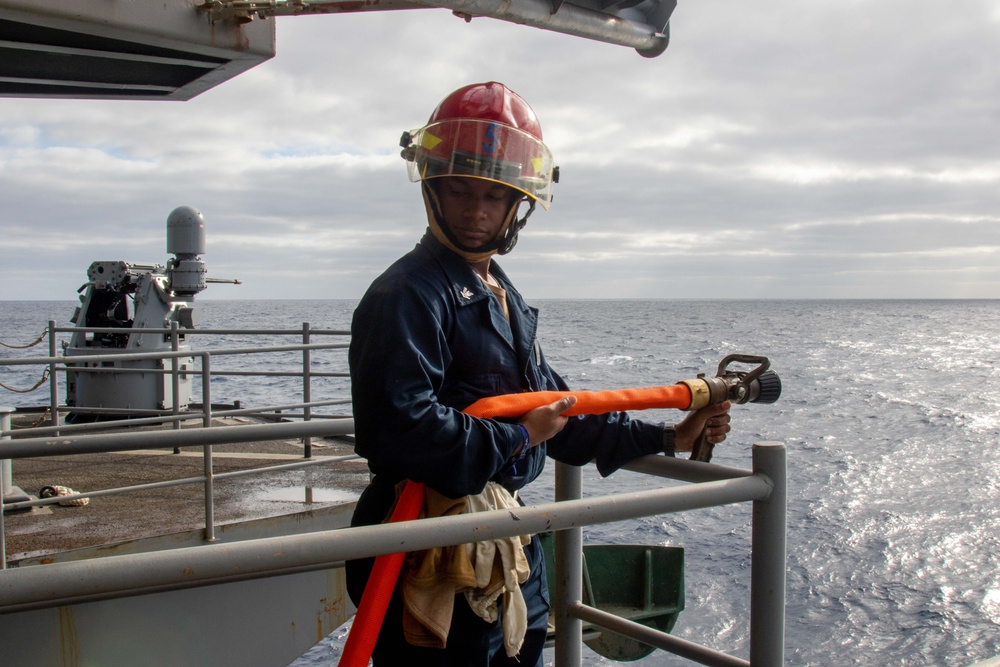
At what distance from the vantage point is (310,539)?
137cm

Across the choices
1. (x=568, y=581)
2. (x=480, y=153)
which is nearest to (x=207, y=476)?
(x=568, y=581)

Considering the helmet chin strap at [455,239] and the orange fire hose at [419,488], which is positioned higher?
the helmet chin strap at [455,239]

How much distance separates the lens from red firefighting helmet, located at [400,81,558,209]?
2.17m

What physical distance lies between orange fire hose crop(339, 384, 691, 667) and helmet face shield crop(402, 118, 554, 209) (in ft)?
1.75

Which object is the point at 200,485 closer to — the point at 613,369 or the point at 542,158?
the point at 542,158

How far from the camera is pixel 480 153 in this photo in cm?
217

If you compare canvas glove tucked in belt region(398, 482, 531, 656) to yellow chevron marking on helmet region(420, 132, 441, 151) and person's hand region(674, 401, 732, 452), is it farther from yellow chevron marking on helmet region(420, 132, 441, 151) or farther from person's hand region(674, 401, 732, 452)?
yellow chevron marking on helmet region(420, 132, 441, 151)

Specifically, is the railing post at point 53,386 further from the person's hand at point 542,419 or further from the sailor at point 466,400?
the person's hand at point 542,419

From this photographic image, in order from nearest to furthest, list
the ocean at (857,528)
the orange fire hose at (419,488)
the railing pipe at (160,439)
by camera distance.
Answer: the orange fire hose at (419,488), the railing pipe at (160,439), the ocean at (857,528)

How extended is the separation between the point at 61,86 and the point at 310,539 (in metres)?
4.04

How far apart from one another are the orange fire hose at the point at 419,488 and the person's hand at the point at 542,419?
0.03m

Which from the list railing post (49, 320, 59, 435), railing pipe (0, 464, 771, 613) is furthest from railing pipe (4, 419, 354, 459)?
railing post (49, 320, 59, 435)

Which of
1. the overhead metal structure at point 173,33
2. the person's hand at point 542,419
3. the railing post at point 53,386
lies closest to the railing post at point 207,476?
the railing post at point 53,386

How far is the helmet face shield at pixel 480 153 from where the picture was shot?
7.11 feet
